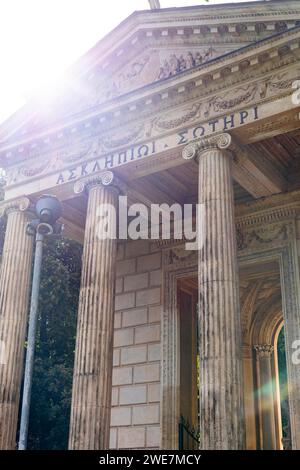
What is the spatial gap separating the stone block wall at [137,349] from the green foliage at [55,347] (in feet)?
27.9

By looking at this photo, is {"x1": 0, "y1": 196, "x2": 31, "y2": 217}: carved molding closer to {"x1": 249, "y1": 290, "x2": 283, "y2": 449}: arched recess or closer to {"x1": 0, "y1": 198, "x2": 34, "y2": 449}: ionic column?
{"x1": 0, "y1": 198, "x2": 34, "y2": 449}: ionic column

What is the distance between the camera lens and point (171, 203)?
2027cm

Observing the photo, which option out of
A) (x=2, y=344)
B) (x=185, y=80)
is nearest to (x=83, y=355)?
(x=2, y=344)

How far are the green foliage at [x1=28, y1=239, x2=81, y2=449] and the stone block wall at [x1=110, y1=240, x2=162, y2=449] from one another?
850cm

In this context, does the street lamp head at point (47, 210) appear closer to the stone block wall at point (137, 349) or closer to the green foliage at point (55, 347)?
the stone block wall at point (137, 349)

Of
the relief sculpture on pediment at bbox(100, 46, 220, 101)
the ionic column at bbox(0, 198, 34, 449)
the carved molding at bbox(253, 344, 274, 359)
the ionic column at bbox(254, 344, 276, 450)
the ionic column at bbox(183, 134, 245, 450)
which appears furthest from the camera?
the carved molding at bbox(253, 344, 274, 359)

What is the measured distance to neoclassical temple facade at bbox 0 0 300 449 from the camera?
559 inches

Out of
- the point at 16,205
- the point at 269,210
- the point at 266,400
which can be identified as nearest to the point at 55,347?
the point at 266,400

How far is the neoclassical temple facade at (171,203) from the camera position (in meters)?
14.2

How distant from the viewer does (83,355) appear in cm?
1506

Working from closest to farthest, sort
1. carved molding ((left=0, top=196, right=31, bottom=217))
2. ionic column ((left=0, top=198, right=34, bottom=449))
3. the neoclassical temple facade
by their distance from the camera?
the neoclassical temple facade < ionic column ((left=0, top=198, right=34, bottom=449)) < carved molding ((left=0, top=196, right=31, bottom=217))

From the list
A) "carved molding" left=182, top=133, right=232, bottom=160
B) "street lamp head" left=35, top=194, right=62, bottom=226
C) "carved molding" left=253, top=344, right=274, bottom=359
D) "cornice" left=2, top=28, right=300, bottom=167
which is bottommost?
"street lamp head" left=35, top=194, right=62, bottom=226

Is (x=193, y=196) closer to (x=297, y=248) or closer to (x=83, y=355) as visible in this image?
(x=297, y=248)

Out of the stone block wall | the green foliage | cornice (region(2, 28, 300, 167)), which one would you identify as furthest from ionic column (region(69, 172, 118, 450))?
the green foliage
